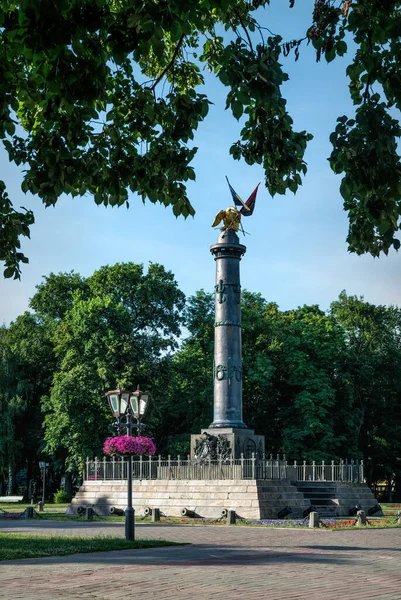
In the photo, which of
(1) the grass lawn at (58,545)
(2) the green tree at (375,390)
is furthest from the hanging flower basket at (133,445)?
(2) the green tree at (375,390)

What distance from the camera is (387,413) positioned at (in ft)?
216

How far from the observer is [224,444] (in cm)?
4041

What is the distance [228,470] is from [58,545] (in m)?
17.8

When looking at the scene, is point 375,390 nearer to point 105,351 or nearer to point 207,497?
point 105,351

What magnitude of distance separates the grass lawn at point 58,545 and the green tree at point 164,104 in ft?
25.4

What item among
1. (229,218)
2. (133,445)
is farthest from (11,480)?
(133,445)

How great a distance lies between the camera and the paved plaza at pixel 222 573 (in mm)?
11281

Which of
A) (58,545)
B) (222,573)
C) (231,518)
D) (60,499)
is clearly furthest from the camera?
(60,499)

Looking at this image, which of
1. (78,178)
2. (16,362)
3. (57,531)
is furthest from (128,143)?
(16,362)

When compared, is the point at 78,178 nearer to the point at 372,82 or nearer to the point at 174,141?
the point at 174,141

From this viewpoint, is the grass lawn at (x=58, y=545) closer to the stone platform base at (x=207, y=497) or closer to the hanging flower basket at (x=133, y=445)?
the hanging flower basket at (x=133, y=445)

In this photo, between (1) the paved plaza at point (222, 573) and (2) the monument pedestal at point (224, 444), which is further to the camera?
(2) the monument pedestal at point (224, 444)

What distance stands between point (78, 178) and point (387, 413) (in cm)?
5851

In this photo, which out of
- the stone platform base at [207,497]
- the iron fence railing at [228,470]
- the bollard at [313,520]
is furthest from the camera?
the iron fence railing at [228,470]
